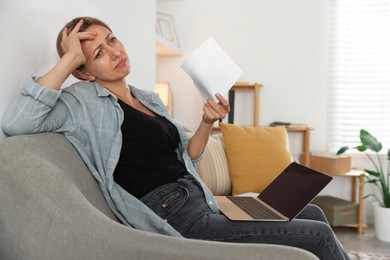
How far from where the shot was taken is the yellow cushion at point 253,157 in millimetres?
2654

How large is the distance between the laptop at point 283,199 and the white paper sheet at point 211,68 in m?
0.39

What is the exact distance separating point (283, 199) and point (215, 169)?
3.81 feet

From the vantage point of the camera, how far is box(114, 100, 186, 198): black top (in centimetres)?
130

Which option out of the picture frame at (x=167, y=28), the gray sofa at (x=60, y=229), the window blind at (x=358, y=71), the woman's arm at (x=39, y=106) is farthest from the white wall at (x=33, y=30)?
the window blind at (x=358, y=71)

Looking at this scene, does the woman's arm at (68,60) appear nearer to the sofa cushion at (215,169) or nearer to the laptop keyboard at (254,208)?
the laptop keyboard at (254,208)

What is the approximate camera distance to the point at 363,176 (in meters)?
3.70

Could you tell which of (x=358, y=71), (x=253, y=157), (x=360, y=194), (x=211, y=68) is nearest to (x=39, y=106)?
(x=211, y=68)

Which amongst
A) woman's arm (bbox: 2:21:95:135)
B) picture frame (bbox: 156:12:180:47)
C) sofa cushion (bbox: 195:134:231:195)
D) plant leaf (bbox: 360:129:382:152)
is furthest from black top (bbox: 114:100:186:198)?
plant leaf (bbox: 360:129:382:152)

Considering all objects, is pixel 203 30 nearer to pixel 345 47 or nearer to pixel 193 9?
pixel 193 9

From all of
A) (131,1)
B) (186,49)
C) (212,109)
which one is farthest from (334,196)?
(212,109)

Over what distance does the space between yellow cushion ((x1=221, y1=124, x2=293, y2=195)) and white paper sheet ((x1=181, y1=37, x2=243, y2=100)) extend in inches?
55.6

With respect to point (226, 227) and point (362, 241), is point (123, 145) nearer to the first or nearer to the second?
point (226, 227)

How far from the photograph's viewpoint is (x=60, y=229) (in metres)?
0.84

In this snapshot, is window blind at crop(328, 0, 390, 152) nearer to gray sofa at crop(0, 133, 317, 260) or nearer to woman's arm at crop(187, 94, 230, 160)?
woman's arm at crop(187, 94, 230, 160)
